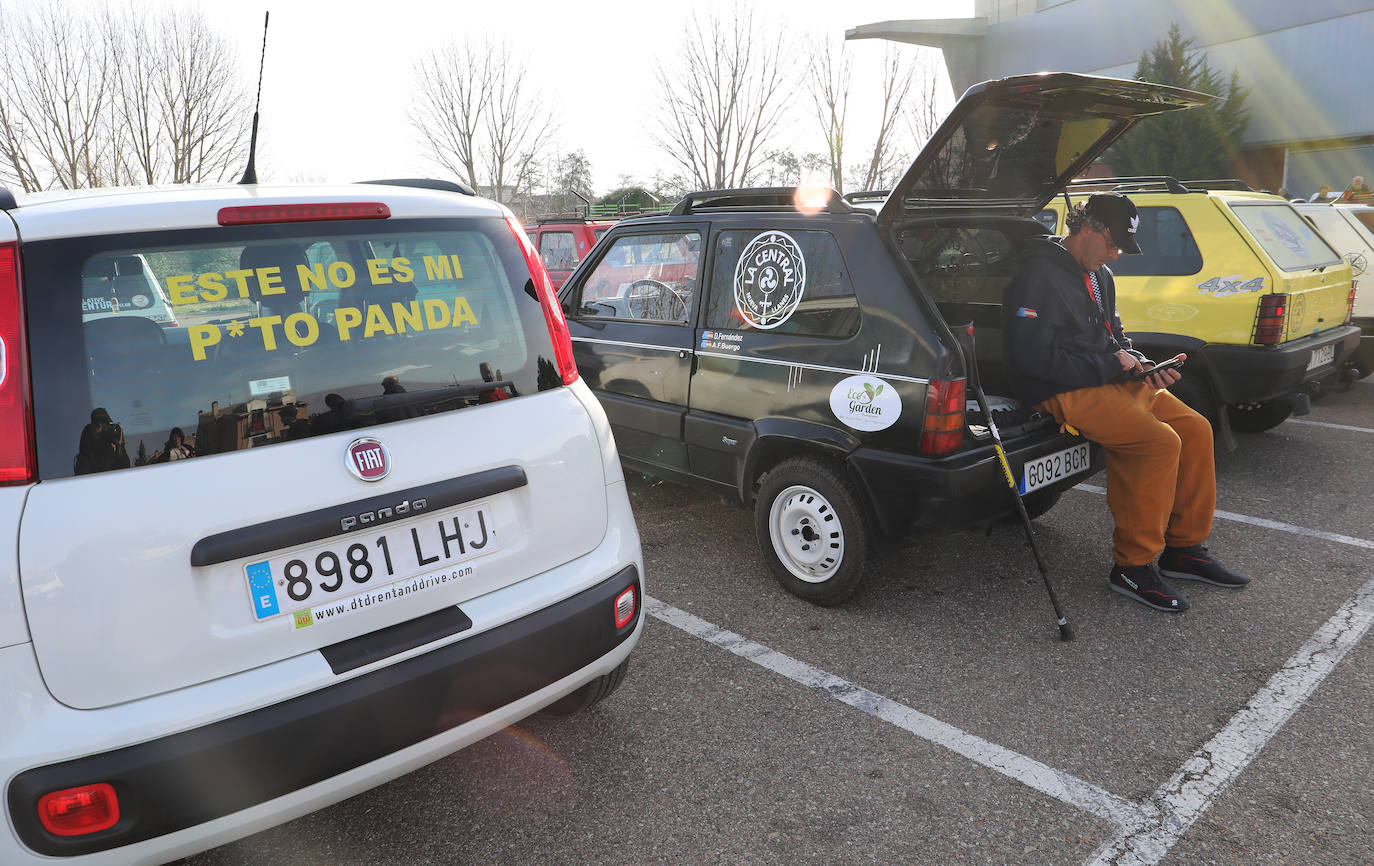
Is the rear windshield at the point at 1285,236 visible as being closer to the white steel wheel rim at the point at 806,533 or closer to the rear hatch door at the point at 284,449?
the white steel wheel rim at the point at 806,533

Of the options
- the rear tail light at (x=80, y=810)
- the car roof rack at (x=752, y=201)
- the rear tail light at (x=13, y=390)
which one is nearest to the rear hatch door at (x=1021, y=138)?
the car roof rack at (x=752, y=201)

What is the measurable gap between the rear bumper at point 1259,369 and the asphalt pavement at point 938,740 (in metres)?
1.24

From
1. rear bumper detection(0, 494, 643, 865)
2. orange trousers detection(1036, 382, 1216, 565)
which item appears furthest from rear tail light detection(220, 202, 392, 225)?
orange trousers detection(1036, 382, 1216, 565)

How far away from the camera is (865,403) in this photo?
3.36 meters

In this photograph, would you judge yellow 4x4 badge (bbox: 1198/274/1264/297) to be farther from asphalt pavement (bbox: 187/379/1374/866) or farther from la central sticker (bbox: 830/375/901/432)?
la central sticker (bbox: 830/375/901/432)

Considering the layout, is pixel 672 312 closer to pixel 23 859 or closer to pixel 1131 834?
pixel 1131 834

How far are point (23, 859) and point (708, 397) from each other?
117 inches

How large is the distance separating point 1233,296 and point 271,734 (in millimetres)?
5640

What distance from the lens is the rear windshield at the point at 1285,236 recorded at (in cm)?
523

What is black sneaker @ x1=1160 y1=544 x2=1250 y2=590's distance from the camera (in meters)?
3.73

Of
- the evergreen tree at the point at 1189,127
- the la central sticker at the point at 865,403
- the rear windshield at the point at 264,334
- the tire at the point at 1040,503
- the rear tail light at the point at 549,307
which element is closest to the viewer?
the rear windshield at the point at 264,334

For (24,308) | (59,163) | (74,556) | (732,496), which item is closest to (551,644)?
(74,556)

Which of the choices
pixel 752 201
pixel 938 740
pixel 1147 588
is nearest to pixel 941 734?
pixel 938 740

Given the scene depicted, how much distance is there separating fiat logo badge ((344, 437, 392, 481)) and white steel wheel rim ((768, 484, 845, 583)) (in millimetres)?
2065
